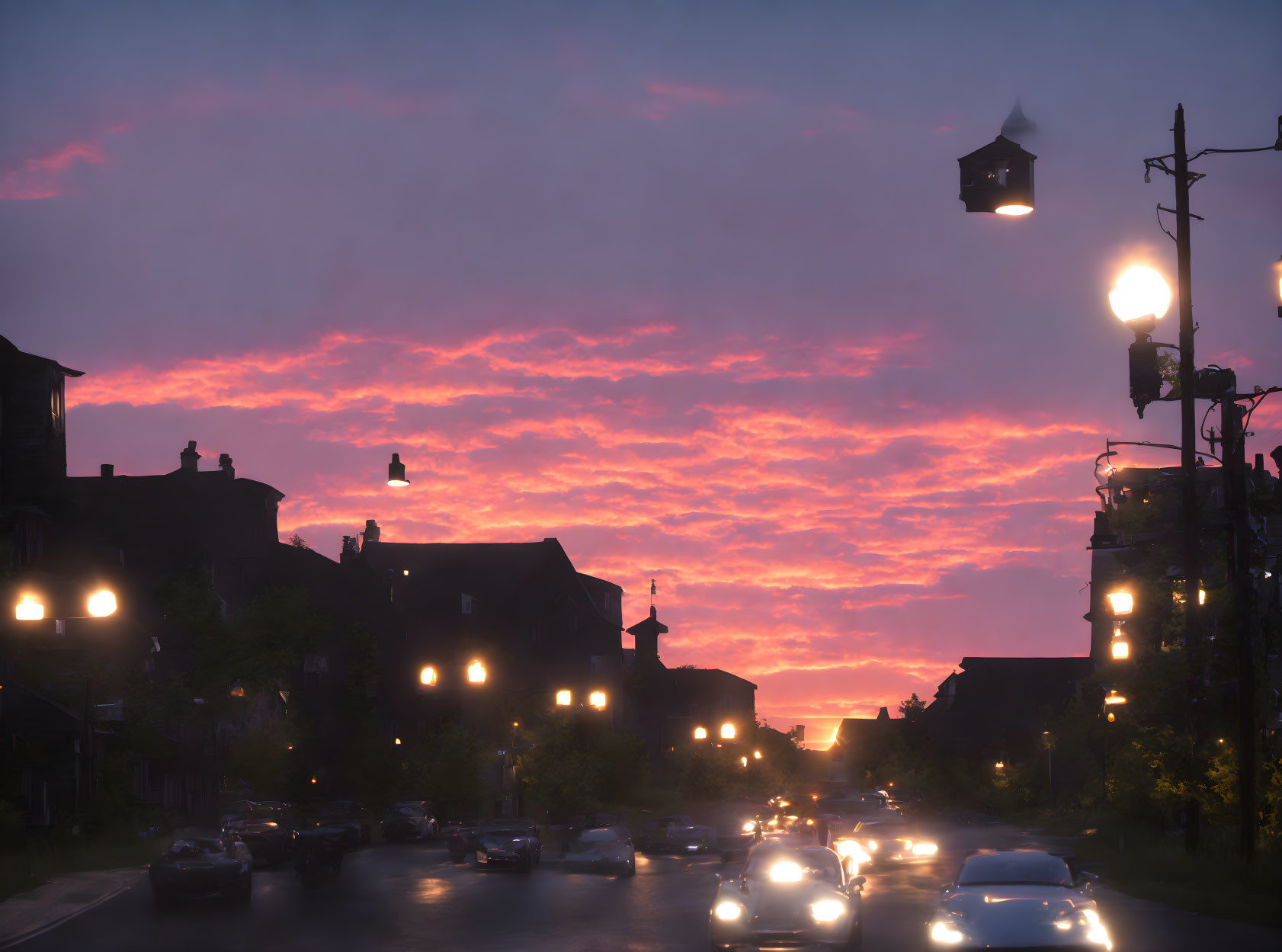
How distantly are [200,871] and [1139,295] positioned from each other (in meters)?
21.9

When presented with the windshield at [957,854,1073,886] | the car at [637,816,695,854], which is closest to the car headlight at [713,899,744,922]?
the windshield at [957,854,1073,886]

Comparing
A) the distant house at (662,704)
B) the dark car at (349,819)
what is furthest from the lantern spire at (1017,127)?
the distant house at (662,704)

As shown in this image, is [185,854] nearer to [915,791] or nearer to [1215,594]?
[1215,594]

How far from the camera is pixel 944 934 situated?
1664 cm

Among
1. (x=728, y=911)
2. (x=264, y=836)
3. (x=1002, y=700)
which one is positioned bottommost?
(x=1002, y=700)

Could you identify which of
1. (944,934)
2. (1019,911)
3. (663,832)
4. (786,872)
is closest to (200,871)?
(786,872)

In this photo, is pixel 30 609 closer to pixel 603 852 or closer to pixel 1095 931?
pixel 1095 931

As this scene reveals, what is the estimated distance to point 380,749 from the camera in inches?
2852

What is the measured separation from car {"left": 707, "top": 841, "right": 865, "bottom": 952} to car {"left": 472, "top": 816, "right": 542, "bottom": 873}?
2115 centimetres

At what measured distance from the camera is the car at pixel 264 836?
44.5m

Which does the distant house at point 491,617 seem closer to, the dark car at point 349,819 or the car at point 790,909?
the dark car at point 349,819

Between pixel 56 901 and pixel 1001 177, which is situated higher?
pixel 1001 177

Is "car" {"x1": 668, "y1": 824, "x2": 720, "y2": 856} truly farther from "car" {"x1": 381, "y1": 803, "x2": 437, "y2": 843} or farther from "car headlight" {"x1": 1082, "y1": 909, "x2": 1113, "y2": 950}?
"car headlight" {"x1": 1082, "y1": 909, "x2": 1113, "y2": 950}

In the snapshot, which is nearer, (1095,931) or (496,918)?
(1095,931)
